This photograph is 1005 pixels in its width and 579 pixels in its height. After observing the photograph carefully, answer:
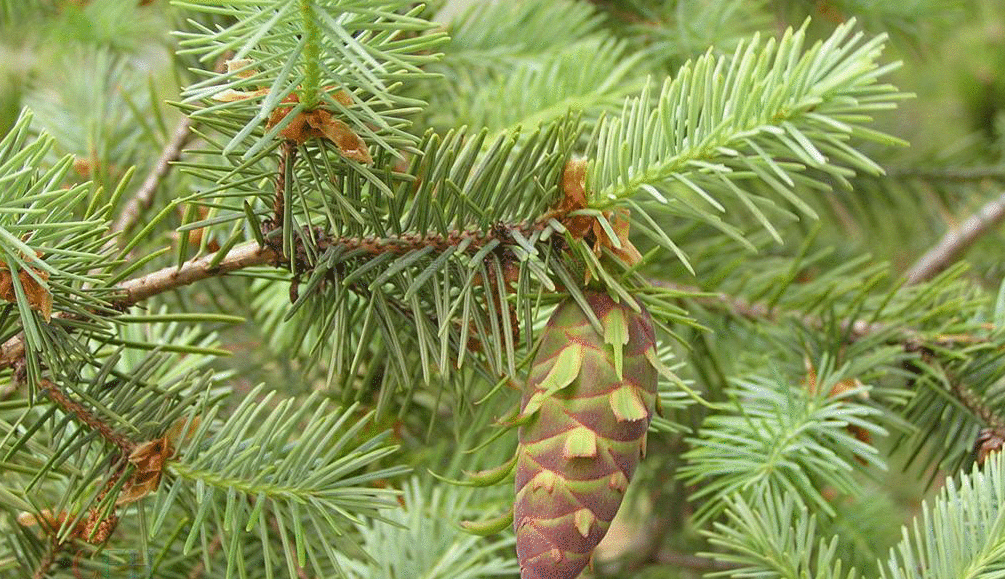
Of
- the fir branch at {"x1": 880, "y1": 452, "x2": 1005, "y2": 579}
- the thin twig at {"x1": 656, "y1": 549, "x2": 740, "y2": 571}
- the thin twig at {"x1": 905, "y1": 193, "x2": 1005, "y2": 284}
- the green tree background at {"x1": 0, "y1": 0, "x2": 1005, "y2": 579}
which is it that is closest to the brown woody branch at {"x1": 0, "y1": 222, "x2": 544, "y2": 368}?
the green tree background at {"x1": 0, "y1": 0, "x2": 1005, "y2": 579}

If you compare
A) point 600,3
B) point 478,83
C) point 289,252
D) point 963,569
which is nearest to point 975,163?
point 600,3

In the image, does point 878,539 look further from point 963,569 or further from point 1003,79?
point 1003,79

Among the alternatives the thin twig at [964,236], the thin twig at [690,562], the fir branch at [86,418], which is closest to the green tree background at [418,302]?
the fir branch at [86,418]

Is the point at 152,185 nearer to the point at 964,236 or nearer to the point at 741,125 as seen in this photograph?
the point at 741,125

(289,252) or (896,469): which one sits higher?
(289,252)

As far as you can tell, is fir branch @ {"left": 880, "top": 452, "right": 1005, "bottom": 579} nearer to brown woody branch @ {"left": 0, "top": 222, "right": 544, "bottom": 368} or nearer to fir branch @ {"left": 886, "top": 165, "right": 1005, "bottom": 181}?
brown woody branch @ {"left": 0, "top": 222, "right": 544, "bottom": 368}

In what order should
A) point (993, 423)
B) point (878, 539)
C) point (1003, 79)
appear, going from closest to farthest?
point (993, 423), point (878, 539), point (1003, 79)
